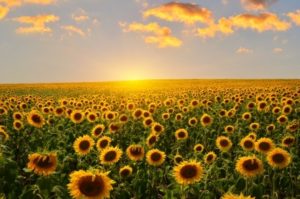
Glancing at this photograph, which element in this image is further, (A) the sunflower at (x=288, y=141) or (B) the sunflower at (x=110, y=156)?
(A) the sunflower at (x=288, y=141)

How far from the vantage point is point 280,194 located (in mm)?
8773

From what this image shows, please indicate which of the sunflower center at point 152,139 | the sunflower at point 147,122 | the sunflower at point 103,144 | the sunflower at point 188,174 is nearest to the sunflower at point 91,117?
the sunflower at point 147,122

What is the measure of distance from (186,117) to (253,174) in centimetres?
848

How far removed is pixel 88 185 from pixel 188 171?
1.91 meters

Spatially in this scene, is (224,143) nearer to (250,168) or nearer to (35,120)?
(250,168)

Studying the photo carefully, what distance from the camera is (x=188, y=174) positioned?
6.66 m

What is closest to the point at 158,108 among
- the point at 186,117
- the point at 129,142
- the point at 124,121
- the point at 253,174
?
the point at 186,117

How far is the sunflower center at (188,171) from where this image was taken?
6.65m

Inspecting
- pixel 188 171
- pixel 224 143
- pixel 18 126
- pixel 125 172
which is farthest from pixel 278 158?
pixel 18 126

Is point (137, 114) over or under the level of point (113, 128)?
over

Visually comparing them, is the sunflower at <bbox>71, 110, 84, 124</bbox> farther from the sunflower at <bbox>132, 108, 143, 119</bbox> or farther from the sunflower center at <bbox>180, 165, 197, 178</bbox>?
the sunflower center at <bbox>180, 165, 197, 178</bbox>

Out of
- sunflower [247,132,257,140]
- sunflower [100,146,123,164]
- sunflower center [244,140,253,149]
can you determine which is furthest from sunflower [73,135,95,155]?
sunflower [247,132,257,140]

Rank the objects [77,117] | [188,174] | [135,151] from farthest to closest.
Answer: [77,117]
[135,151]
[188,174]

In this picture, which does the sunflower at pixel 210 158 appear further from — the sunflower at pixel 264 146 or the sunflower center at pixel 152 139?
the sunflower center at pixel 152 139
